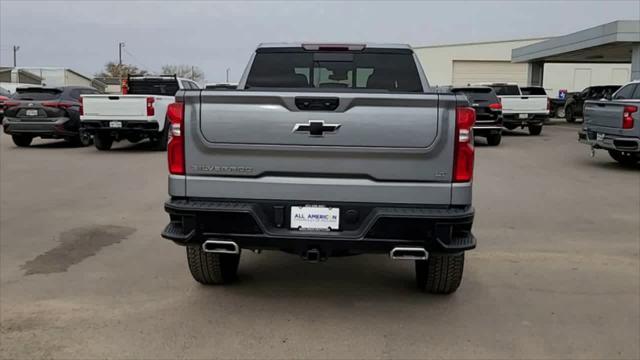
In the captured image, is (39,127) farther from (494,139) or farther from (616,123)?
(616,123)

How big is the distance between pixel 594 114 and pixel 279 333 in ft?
34.9

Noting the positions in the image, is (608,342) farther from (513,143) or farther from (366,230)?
(513,143)

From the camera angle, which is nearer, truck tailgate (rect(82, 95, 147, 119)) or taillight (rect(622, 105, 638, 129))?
taillight (rect(622, 105, 638, 129))

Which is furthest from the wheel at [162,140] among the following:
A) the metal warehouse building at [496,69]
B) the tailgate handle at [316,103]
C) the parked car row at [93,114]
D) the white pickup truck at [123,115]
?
the metal warehouse building at [496,69]

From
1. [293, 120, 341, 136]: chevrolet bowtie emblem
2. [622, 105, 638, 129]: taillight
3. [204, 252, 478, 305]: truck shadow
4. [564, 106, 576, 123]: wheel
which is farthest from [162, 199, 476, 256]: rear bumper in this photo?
[564, 106, 576, 123]: wheel

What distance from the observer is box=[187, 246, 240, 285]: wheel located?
4891 millimetres

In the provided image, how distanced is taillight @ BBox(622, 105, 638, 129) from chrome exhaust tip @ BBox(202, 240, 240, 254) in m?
9.98

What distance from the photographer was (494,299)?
16.2 ft

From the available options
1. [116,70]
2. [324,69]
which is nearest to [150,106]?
[324,69]

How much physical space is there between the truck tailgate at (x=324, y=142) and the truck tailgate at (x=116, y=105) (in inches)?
451

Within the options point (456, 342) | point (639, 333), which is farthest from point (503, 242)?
Answer: point (456, 342)

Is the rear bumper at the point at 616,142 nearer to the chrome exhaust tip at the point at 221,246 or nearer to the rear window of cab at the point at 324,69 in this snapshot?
the rear window of cab at the point at 324,69

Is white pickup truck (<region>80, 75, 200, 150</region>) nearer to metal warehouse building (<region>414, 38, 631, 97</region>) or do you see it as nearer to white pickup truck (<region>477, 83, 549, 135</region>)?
white pickup truck (<region>477, 83, 549, 135</region>)

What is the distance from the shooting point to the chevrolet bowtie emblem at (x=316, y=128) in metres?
3.98
